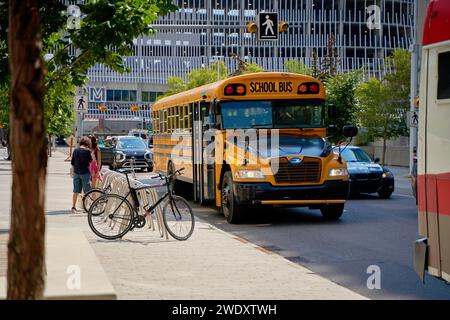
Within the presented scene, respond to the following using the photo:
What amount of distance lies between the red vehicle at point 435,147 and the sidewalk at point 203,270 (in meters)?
1.10

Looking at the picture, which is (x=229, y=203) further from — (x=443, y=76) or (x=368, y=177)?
(x=443, y=76)

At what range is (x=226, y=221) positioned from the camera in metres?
17.5

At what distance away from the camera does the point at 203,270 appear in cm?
1023

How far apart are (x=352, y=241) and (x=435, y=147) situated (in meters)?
6.52

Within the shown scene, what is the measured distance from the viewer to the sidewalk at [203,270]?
8.61m

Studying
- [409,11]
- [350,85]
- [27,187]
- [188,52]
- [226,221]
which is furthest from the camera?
[188,52]

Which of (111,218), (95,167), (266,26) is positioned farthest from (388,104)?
(111,218)

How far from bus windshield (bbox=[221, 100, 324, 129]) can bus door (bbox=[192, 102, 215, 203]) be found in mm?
1144

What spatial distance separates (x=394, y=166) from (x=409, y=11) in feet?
175

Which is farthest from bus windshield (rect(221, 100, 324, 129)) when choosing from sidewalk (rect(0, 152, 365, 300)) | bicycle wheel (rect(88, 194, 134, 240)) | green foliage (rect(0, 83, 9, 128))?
green foliage (rect(0, 83, 9, 128))

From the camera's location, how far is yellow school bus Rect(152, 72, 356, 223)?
1648 centimetres

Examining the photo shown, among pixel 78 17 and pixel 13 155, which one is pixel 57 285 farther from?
pixel 78 17

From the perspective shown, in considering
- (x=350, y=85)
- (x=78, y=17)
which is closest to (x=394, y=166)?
(x=350, y=85)
